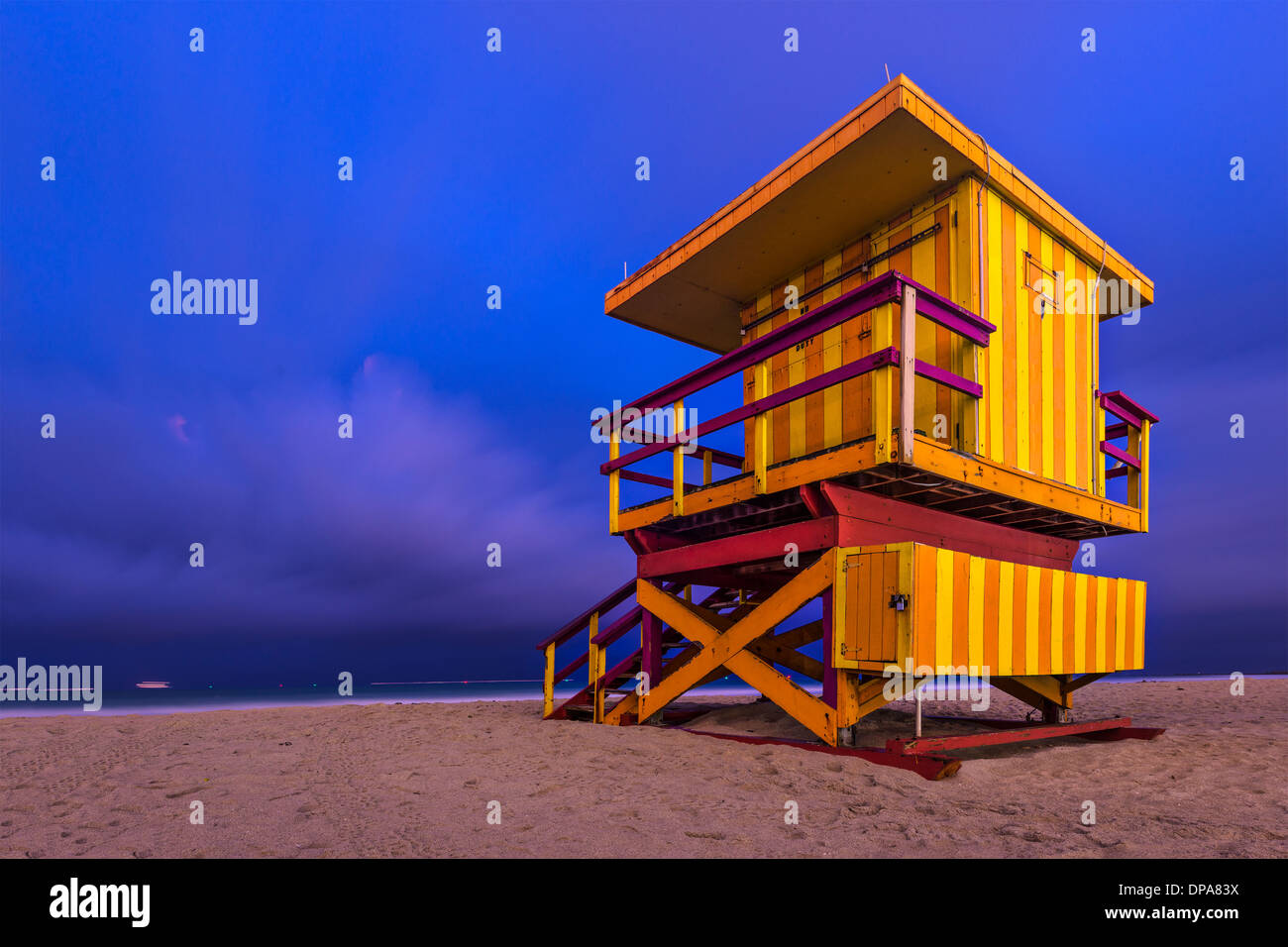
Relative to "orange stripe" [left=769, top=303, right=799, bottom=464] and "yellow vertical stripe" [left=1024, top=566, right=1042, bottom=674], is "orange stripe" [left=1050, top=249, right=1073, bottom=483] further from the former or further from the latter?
"orange stripe" [left=769, top=303, right=799, bottom=464]

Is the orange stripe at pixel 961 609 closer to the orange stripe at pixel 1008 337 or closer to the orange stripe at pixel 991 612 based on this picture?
the orange stripe at pixel 991 612

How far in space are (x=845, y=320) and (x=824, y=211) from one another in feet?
7.38

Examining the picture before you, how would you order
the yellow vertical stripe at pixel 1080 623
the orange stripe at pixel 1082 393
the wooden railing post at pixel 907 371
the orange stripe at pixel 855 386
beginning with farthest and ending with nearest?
the orange stripe at pixel 1082 393 < the orange stripe at pixel 855 386 < the yellow vertical stripe at pixel 1080 623 < the wooden railing post at pixel 907 371

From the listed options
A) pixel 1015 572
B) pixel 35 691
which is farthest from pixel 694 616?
pixel 35 691

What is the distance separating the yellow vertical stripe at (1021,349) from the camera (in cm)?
716

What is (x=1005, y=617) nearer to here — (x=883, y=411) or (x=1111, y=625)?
(x=883, y=411)

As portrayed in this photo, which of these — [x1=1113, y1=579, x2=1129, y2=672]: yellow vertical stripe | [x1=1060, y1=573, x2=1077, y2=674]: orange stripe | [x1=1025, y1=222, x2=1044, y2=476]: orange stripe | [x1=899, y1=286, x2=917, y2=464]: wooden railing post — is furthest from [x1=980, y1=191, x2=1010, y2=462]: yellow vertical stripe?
[x1=1113, y1=579, x2=1129, y2=672]: yellow vertical stripe

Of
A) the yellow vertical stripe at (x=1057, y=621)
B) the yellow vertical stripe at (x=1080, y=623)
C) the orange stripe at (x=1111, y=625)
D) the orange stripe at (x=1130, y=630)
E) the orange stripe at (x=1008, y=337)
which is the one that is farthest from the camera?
the orange stripe at (x=1130, y=630)

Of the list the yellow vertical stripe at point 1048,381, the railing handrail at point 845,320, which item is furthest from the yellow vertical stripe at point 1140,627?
the railing handrail at point 845,320

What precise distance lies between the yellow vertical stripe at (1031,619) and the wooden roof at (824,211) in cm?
397
